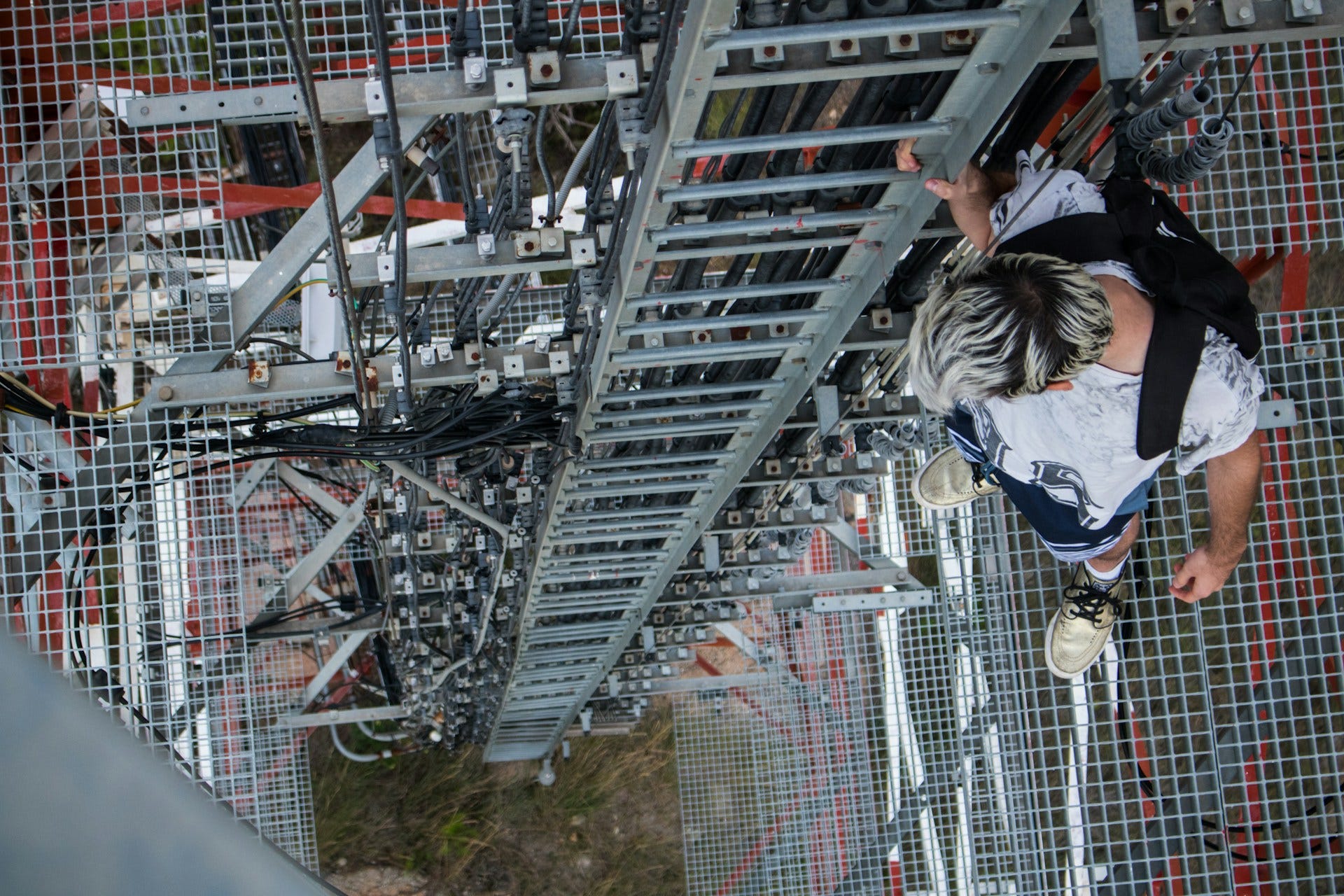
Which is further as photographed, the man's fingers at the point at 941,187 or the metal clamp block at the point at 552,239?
the metal clamp block at the point at 552,239

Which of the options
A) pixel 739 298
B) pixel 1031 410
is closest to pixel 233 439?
pixel 739 298

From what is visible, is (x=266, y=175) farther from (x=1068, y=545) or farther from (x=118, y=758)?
(x=118, y=758)

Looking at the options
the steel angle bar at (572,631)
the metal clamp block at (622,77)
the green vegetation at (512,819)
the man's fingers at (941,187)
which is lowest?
the green vegetation at (512,819)

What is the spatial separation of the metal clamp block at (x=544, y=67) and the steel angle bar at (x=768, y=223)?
296mm

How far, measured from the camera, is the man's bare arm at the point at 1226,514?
2035 millimetres

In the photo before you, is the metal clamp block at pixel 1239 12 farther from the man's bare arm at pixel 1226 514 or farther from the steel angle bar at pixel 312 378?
the steel angle bar at pixel 312 378

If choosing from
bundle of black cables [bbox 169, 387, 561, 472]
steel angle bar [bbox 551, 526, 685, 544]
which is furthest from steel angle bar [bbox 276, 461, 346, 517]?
bundle of black cables [bbox 169, 387, 561, 472]

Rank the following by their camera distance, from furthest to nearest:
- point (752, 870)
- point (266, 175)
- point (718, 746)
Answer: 1. point (718, 746)
2. point (752, 870)
3. point (266, 175)

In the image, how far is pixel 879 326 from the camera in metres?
2.74

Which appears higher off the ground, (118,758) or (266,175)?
(266,175)

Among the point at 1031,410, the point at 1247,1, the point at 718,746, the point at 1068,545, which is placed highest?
the point at 1247,1

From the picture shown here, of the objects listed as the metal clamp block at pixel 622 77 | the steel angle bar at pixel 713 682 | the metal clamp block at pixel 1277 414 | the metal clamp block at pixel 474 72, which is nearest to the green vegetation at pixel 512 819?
Answer: the steel angle bar at pixel 713 682

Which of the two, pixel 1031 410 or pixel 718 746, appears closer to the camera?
pixel 1031 410

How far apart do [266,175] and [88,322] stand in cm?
293
